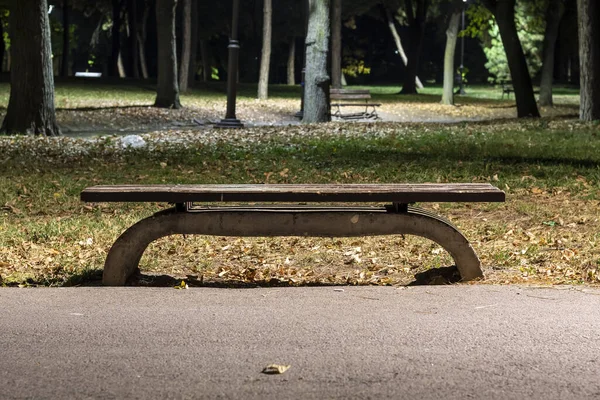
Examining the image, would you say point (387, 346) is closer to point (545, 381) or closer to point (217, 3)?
point (545, 381)

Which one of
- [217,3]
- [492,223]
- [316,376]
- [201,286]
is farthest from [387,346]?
[217,3]

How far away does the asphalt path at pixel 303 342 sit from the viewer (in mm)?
4801

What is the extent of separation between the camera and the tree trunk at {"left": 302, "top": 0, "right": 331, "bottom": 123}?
80.5 ft

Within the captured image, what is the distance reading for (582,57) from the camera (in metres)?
22.0

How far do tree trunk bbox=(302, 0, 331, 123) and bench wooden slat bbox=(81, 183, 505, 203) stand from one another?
58.4 feet

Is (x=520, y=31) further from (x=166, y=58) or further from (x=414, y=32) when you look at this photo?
(x=166, y=58)

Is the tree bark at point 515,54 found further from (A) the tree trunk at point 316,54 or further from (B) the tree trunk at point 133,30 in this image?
(B) the tree trunk at point 133,30

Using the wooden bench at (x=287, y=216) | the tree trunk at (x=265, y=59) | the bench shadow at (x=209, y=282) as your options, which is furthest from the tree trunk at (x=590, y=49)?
the tree trunk at (x=265, y=59)

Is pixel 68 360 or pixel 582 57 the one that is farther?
pixel 582 57

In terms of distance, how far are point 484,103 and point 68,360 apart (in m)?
35.2

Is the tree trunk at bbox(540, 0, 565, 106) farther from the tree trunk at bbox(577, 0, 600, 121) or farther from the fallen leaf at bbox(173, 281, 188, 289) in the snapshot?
the fallen leaf at bbox(173, 281, 188, 289)

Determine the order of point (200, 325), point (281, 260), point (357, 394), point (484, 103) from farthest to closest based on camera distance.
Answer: point (484, 103) → point (281, 260) → point (200, 325) → point (357, 394)

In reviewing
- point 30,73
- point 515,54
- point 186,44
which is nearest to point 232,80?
point 30,73

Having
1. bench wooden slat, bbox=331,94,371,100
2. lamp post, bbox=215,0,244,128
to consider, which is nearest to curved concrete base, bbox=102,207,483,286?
lamp post, bbox=215,0,244,128
